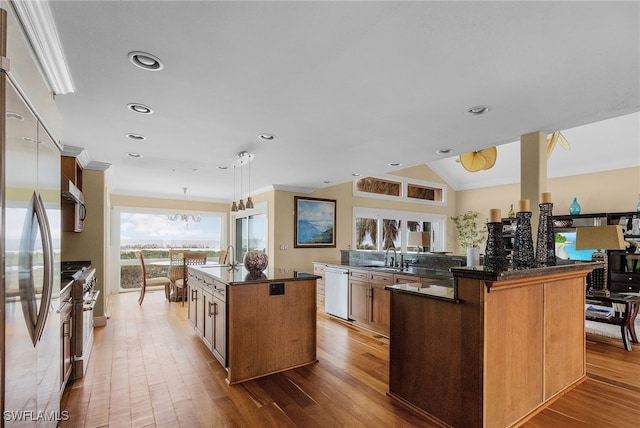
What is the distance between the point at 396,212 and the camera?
8500 mm

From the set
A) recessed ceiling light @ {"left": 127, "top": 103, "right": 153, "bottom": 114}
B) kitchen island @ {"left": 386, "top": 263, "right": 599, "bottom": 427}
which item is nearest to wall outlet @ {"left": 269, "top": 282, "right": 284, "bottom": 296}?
kitchen island @ {"left": 386, "top": 263, "right": 599, "bottom": 427}

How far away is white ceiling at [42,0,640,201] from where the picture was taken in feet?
5.02

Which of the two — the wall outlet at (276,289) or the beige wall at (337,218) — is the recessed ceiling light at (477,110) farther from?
the beige wall at (337,218)

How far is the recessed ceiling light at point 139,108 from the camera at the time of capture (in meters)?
2.58

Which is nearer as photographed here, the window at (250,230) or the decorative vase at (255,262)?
the decorative vase at (255,262)

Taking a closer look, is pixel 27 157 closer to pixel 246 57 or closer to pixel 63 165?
pixel 246 57

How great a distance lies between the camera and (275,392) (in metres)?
2.76

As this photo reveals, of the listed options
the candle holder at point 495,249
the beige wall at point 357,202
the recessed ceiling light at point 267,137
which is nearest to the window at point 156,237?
the beige wall at point 357,202

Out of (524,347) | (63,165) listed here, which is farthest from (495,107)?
(63,165)

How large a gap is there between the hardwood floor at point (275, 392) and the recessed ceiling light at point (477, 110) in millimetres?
2353

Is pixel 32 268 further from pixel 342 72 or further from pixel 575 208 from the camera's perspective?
pixel 575 208

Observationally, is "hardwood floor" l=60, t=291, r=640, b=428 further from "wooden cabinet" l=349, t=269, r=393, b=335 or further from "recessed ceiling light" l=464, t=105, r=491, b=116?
"recessed ceiling light" l=464, t=105, r=491, b=116

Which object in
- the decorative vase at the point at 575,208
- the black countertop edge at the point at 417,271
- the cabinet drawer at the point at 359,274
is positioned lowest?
the cabinet drawer at the point at 359,274

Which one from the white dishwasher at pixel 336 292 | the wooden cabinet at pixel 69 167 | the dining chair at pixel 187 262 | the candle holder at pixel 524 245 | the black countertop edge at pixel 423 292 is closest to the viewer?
the black countertop edge at pixel 423 292
